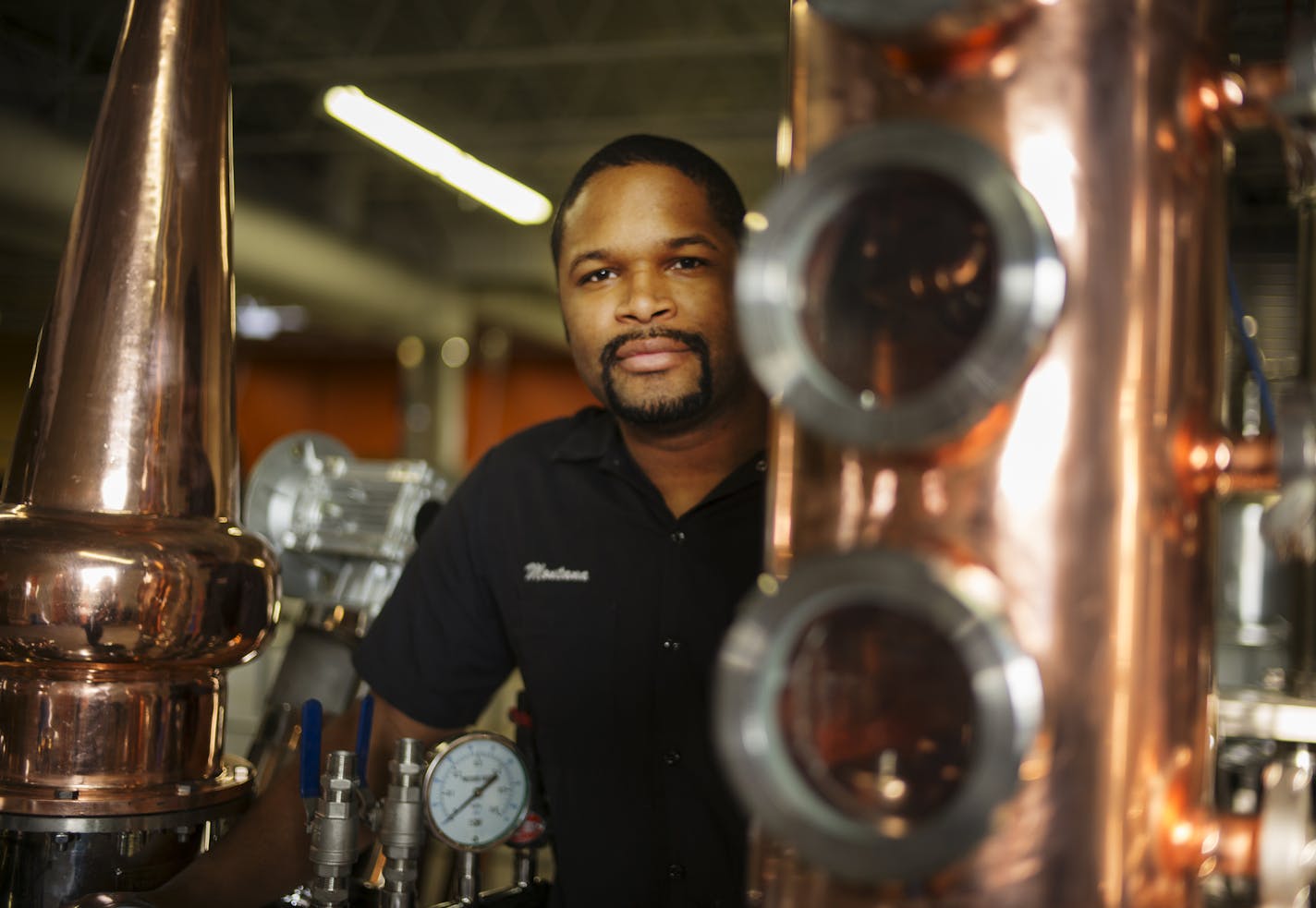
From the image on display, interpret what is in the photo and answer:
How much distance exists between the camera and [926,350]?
0.61 m

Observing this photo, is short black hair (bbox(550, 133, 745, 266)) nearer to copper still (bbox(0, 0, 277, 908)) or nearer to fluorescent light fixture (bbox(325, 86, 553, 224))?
copper still (bbox(0, 0, 277, 908))

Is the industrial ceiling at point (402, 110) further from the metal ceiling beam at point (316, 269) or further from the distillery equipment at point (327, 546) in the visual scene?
the distillery equipment at point (327, 546)

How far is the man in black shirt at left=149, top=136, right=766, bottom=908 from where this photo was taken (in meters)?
1.41

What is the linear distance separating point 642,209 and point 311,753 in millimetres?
691

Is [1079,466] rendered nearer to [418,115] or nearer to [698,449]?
[698,449]

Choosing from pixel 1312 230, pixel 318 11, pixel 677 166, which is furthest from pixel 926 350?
pixel 318 11

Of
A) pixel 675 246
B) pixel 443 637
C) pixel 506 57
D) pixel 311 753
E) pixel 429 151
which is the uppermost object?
pixel 506 57

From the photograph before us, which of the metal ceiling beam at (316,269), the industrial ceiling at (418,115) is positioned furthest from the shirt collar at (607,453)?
the industrial ceiling at (418,115)

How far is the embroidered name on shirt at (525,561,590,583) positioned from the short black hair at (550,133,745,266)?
17.4 inches

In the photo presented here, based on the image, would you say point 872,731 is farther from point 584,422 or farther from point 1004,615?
point 584,422

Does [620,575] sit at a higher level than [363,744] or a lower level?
higher

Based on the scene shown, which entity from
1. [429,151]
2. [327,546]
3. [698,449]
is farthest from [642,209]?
[429,151]

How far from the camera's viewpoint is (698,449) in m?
1.53

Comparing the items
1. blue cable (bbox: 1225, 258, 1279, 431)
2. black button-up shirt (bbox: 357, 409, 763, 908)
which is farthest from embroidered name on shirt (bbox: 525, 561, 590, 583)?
blue cable (bbox: 1225, 258, 1279, 431)
